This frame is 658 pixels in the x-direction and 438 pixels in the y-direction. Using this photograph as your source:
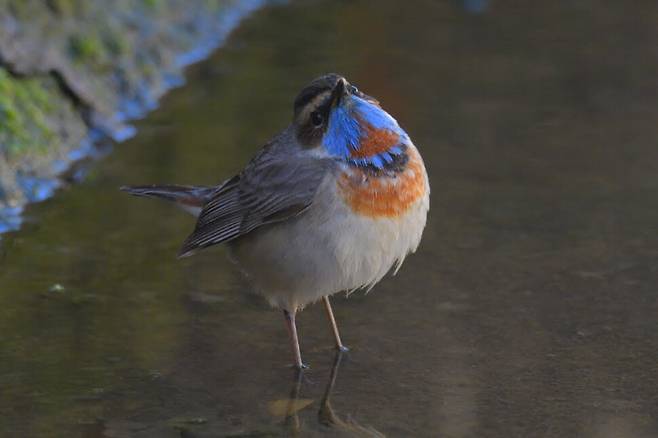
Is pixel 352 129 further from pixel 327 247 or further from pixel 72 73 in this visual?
pixel 72 73

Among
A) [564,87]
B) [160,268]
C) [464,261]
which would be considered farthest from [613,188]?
[160,268]

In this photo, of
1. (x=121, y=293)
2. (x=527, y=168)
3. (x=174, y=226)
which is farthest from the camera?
(x=527, y=168)

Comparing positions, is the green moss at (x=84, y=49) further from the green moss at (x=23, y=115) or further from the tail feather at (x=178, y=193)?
the tail feather at (x=178, y=193)

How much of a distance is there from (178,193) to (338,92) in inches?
51.1

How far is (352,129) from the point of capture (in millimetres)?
5637

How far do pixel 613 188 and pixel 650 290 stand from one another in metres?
1.44

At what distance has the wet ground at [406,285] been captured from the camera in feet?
17.6

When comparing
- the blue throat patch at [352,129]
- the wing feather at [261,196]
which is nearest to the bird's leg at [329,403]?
the wing feather at [261,196]

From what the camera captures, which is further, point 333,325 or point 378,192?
point 333,325

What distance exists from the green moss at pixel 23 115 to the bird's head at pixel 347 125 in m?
2.83

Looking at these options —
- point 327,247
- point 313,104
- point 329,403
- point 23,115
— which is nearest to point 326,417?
point 329,403

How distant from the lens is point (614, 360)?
5.81 metres

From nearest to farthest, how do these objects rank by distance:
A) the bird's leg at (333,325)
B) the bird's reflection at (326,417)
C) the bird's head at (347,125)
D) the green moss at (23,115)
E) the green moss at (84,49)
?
the bird's reflection at (326,417), the bird's head at (347,125), the bird's leg at (333,325), the green moss at (23,115), the green moss at (84,49)

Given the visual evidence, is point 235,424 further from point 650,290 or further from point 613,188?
point 613,188
